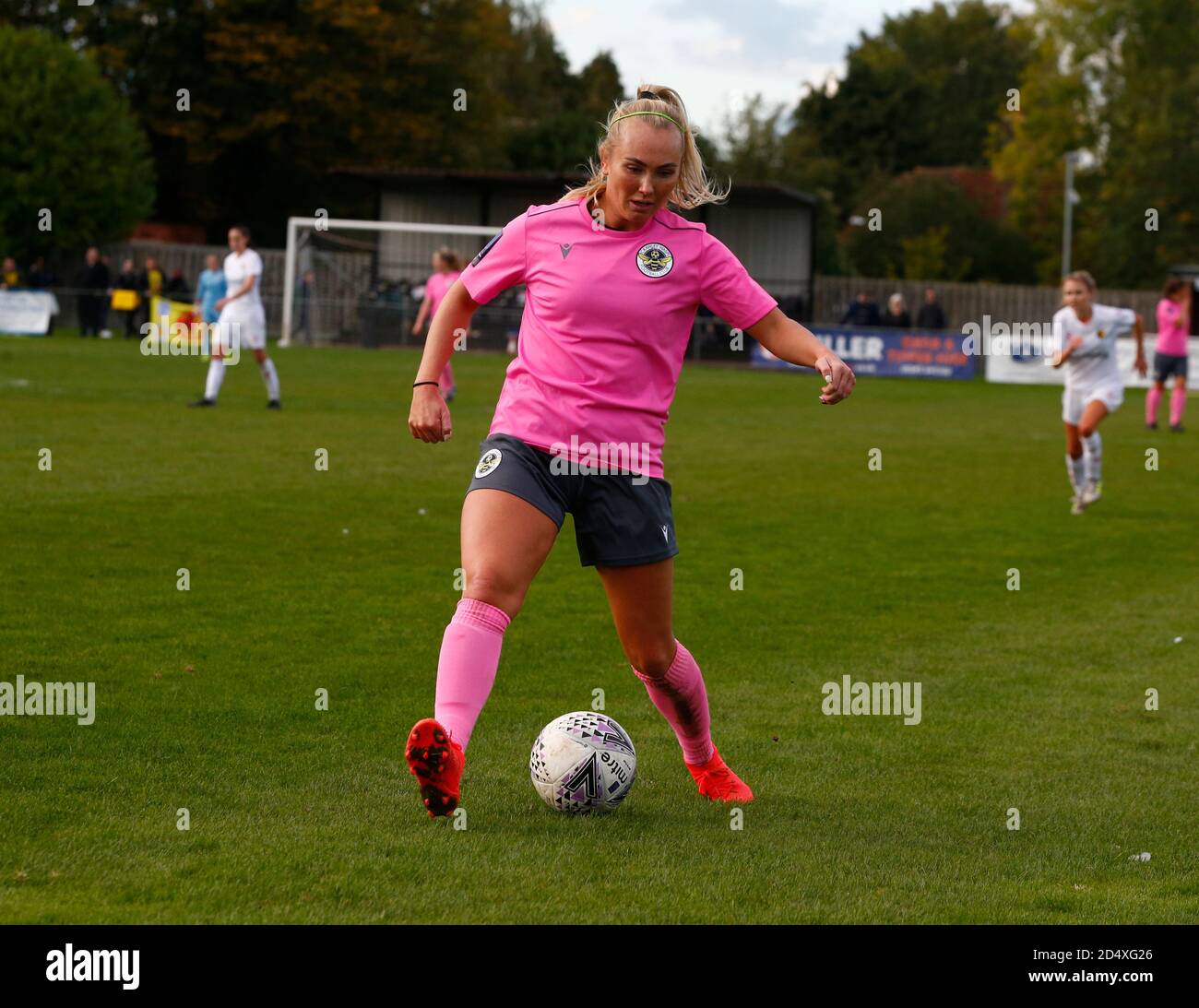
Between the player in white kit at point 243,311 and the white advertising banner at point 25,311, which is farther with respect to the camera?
the white advertising banner at point 25,311

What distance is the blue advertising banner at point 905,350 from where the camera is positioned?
126 ft

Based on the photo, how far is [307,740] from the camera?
20.4 feet

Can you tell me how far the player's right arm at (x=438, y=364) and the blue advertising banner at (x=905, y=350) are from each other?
3355 centimetres

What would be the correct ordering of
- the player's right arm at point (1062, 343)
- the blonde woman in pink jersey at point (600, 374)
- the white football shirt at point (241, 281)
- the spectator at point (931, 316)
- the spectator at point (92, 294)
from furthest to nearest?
1. the spectator at point (931, 316)
2. the spectator at point (92, 294)
3. the white football shirt at point (241, 281)
4. the player's right arm at point (1062, 343)
5. the blonde woman in pink jersey at point (600, 374)

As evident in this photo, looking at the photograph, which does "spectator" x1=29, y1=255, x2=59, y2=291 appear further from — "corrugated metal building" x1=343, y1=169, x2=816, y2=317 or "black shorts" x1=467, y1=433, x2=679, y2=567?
"black shorts" x1=467, y1=433, x2=679, y2=567

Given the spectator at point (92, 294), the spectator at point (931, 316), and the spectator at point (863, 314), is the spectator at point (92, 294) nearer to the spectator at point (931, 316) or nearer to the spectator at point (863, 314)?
the spectator at point (863, 314)

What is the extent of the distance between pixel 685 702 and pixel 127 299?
36.7m

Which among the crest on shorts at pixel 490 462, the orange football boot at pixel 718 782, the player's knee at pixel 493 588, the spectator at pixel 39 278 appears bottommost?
the orange football boot at pixel 718 782

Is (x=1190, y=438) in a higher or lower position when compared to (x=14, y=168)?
lower

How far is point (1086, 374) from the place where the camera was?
15.4 meters

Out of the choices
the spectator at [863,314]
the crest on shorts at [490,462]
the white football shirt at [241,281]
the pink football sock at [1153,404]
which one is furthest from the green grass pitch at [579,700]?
the spectator at [863,314]

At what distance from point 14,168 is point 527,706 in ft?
140

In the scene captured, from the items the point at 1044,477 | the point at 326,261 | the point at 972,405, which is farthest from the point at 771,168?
the point at 1044,477

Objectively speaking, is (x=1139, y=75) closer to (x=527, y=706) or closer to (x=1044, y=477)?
(x=1044, y=477)
